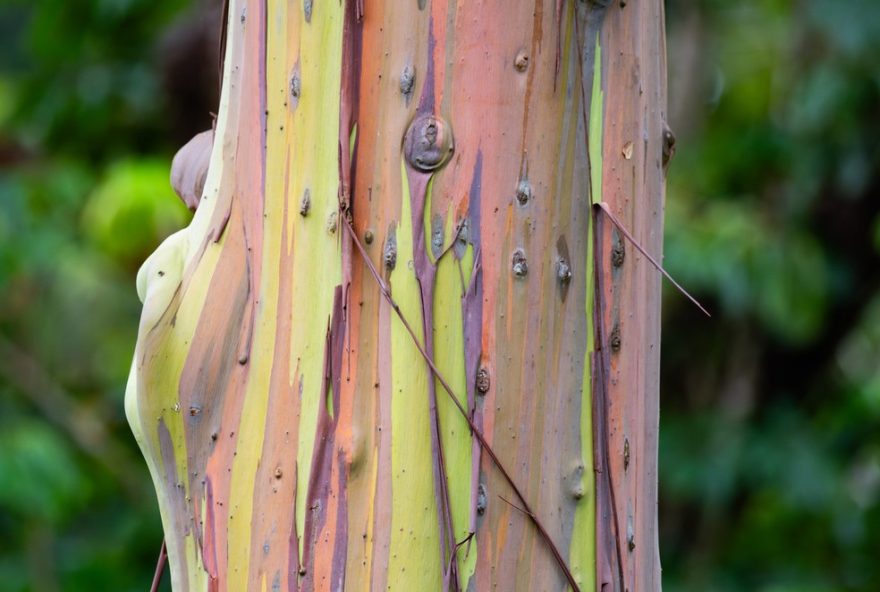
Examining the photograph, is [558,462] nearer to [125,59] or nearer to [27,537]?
[125,59]

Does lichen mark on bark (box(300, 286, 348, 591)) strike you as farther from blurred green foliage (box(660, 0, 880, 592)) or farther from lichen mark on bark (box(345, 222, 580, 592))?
blurred green foliage (box(660, 0, 880, 592))

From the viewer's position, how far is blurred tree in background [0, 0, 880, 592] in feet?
9.13

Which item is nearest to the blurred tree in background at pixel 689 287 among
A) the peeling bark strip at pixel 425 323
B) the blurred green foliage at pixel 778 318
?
the blurred green foliage at pixel 778 318

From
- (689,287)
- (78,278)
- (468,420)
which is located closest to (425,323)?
(468,420)

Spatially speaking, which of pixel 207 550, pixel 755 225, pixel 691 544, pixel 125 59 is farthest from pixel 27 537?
pixel 207 550

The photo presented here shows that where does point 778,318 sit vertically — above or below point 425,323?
below

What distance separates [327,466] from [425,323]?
15 centimetres

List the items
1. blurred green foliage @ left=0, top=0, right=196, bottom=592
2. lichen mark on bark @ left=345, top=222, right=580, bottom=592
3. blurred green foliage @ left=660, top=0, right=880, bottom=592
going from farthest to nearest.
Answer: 1. blurred green foliage @ left=660, top=0, right=880, bottom=592
2. blurred green foliage @ left=0, top=0, right=196, bottom=592
3. lichen mark on bark @ left=345, top=222, right=580, bottom=592

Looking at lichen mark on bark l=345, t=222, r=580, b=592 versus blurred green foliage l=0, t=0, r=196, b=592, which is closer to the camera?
lichen mark on bark l=345, t=222, r=580, b=592

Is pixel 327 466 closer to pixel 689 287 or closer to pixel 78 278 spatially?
pixel 689 287

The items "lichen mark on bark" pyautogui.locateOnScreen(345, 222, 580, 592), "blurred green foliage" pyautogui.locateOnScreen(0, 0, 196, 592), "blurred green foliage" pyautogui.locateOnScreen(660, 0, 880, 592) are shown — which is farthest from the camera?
"blurred green foliage" pyautogui.locateOnScreen(660, 0, 880, 592)

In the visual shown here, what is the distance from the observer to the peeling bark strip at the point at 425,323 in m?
0.83

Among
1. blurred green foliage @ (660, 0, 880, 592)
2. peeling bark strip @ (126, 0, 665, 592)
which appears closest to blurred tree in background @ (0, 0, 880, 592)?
blurred green foliage @ (660, 0, 880, 592)

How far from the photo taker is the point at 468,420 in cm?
82
